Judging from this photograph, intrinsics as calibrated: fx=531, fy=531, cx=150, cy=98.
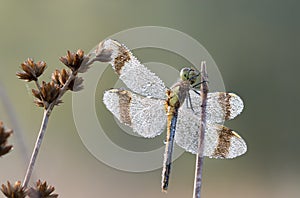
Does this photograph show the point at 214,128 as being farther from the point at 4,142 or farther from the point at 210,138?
the point at 4,142

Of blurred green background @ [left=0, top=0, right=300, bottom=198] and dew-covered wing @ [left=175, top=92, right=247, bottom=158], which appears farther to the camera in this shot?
blurred green background @ [left=0, top=0, right=300, bottom=198]

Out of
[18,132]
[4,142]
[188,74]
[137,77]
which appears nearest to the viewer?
[4,142]

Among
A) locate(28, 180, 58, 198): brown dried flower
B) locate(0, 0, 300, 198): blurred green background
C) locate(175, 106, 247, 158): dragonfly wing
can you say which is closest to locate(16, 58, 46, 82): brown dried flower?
locate(28, 180, 58, 198): brown dried flower

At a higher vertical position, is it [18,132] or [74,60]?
[74,60]

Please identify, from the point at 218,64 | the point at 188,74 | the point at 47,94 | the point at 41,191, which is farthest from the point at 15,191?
the point at 218,64

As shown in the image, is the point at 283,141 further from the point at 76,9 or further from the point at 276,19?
the point at 76,9

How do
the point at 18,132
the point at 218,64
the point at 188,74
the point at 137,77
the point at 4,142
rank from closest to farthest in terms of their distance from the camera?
the point at 4,142, the point at 18,132, the point at 188,74, the point at 137,77, the point at 218,64

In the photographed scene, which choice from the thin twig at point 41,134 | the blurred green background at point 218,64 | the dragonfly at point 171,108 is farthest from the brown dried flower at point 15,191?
the blurred green background at point 218,64

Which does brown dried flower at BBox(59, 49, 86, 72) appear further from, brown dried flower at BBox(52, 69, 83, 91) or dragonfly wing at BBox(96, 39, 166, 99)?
dragonfly wing at BBox(96, 39, 166, 99)
